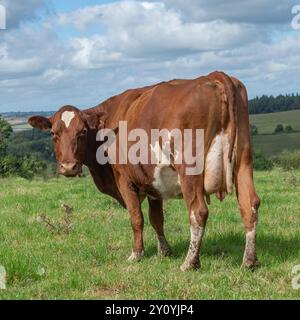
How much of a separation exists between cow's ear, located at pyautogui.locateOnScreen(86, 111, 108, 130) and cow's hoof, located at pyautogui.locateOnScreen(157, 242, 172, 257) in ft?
6.71

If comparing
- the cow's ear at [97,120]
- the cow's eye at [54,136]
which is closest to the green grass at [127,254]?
the cow's eye at [54,136]

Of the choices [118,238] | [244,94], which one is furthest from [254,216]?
[118,238]

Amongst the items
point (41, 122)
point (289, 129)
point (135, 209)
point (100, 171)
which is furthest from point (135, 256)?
point (289, 129)

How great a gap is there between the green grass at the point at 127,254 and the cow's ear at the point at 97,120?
6.34 feet

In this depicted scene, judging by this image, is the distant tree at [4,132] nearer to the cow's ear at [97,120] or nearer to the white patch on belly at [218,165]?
the cow's ear at [97,120]

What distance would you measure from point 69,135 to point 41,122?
681mm

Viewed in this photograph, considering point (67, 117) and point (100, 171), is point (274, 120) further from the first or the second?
point (67, 117)

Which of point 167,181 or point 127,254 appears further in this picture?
point 127,254

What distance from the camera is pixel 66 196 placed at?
1597 centimetres

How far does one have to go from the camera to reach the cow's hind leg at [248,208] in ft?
25.3

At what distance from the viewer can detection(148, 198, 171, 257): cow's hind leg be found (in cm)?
901

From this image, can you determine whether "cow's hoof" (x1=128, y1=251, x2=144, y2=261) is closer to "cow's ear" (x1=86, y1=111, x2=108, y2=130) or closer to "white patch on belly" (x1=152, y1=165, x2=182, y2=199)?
"white patch on belly" (x1=152, y1=165, x2=182, y2=199)

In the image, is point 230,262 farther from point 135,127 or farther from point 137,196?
point 135,127

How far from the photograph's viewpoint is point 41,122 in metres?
8.95
